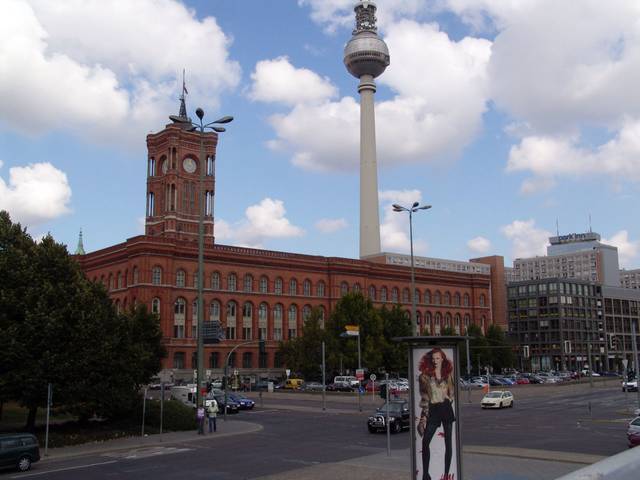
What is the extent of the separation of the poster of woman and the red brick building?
59989mm

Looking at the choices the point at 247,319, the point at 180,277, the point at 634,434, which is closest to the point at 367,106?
the point at 247,319

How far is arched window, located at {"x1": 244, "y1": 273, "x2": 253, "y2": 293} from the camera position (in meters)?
92.4

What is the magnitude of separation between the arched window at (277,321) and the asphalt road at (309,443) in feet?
155

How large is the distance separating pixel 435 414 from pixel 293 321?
83261 millimetres

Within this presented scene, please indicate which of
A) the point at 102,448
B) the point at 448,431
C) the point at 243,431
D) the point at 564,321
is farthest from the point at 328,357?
the point at 564,321

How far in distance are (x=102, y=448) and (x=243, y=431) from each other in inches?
319

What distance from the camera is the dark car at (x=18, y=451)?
2288 centimetres

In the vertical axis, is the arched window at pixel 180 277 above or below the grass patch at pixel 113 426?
above

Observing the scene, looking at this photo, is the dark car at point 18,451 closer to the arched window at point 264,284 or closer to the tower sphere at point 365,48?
the arched window at point 264,284

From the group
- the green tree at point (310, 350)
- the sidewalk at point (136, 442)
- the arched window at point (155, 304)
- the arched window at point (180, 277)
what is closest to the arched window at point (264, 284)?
the arched window at point (180, 277)

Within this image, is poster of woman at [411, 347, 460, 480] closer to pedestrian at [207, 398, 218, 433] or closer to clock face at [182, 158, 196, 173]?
pedestrian at [207, 398, 218, 433]

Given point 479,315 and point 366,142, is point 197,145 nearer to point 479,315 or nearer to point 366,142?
point 366,142

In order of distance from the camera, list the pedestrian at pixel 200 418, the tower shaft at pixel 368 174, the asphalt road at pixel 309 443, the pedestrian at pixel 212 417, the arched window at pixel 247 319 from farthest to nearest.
A: 1. the tower shaft at pixel 368 174
2. the arched window at pixel 247 319
3. the pedestrian at pixel 212 417
4. the pedestrian at pixel 200 418
5. the asphalt road at pixel 309 443

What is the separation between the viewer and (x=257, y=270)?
93.8 m
